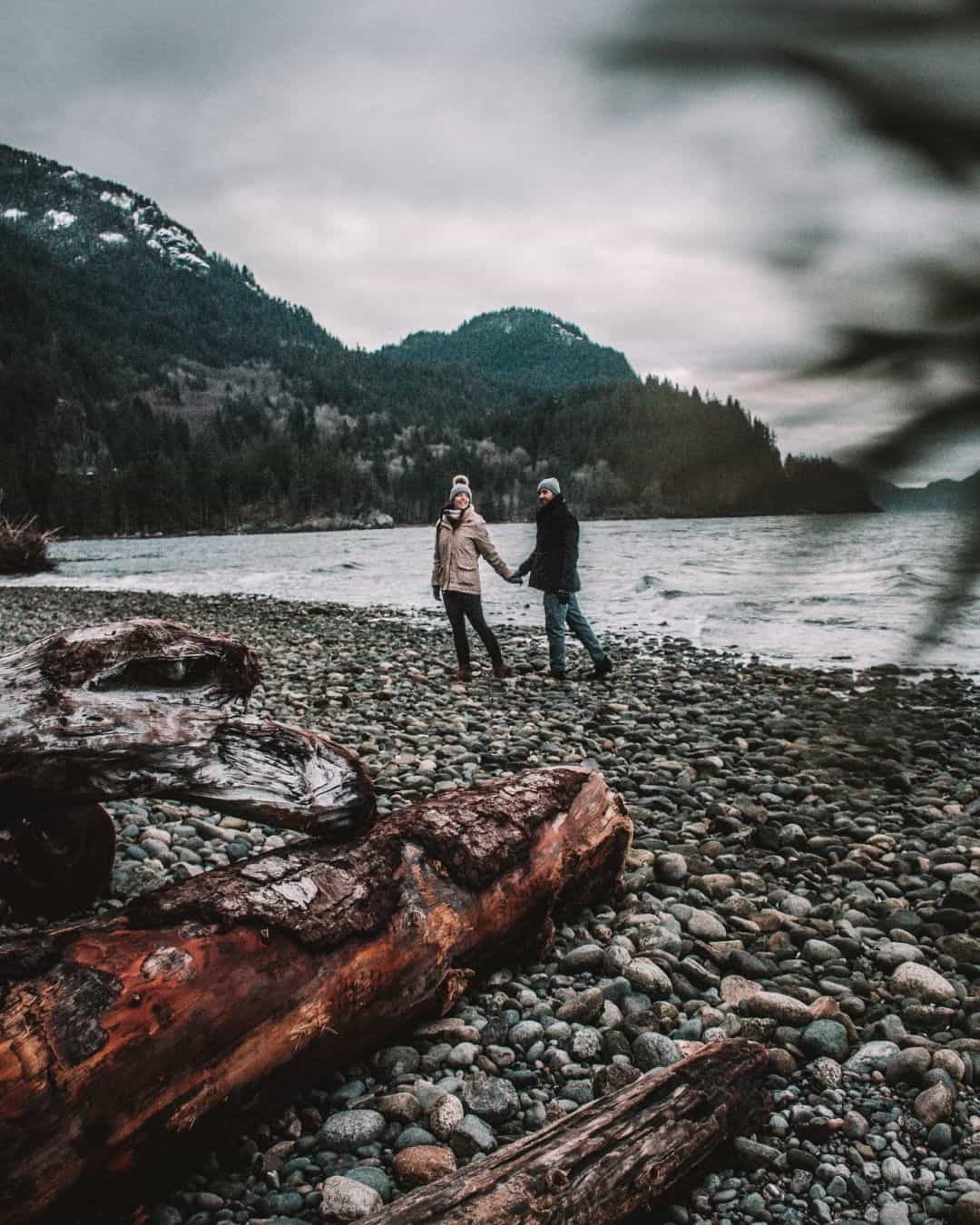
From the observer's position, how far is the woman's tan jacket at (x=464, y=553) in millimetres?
9219

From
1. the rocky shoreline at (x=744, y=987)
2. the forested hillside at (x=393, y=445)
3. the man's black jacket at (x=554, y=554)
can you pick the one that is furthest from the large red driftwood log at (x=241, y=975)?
the man's black jacket at (x=554, y=554)

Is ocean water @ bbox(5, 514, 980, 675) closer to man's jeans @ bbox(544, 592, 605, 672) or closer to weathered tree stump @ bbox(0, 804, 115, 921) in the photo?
man's jeans @ bbox(544, 592, 605, 672)

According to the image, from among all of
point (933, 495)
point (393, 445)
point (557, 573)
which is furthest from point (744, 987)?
point (393, 445)

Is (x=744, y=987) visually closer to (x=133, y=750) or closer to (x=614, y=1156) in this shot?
(x=614, y=1156)

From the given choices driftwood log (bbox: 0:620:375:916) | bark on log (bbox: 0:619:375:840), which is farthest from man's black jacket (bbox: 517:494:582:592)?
bark on log (bbox: 0:619:375:840)

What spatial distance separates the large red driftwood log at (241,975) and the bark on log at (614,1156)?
2.17 feet

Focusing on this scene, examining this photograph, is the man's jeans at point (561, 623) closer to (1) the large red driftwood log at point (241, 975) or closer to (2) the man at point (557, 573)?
(2) the man at point (557, 573)

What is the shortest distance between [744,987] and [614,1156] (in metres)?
1.34

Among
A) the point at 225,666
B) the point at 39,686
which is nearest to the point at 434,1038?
the point at 225,666

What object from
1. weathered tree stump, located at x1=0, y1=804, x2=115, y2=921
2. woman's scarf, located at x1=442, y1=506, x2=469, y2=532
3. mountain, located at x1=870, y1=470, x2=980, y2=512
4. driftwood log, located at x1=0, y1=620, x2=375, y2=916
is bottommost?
weathered tree stump, located at x1=0, y1=804, x2=115, y2=921

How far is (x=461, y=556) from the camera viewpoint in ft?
30.5

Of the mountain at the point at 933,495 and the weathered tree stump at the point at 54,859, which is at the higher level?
the mountain at the point at 933,495

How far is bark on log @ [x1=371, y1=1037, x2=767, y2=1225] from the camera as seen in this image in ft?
6.35

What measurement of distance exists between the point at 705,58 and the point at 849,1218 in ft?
8.57
